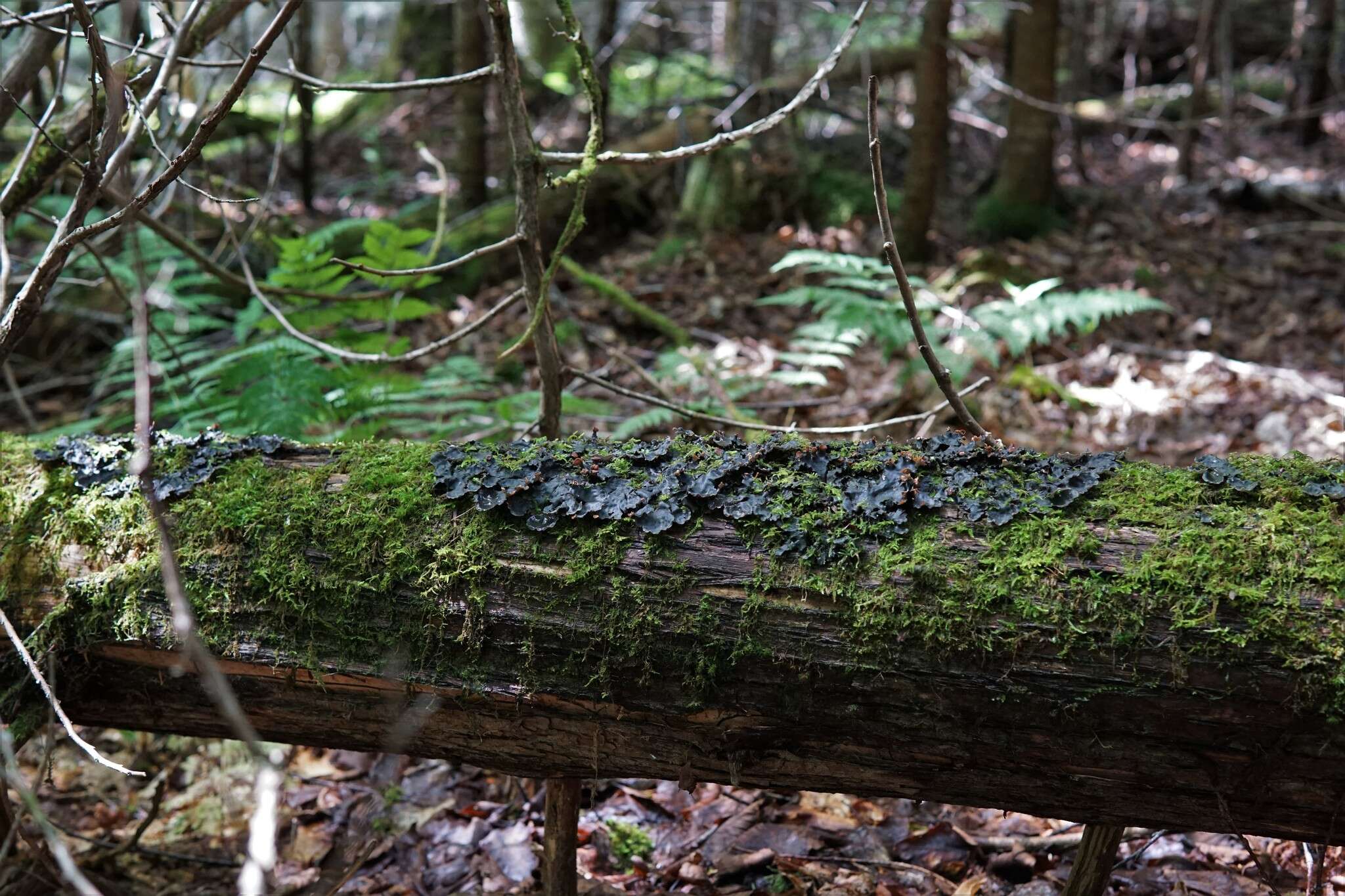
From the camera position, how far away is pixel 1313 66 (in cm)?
1031

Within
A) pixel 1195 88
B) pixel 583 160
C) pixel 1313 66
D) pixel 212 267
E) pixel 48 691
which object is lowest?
pixel 48 691

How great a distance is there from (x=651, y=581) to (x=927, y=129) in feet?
17.7

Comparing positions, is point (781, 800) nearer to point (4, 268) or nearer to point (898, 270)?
point (898, 270)

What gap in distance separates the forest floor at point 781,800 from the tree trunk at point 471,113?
1.72 meters

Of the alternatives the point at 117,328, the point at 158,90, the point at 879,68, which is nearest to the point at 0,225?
the point at 158,90

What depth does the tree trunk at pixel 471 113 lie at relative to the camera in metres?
6.81

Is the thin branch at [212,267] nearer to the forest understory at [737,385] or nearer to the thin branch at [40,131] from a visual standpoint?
the forest understory at [737,385]

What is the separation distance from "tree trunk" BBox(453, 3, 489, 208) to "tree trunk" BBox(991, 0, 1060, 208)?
3.94 m

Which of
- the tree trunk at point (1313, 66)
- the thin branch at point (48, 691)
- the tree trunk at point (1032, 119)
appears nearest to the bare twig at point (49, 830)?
the thin branch at point (48, 691)

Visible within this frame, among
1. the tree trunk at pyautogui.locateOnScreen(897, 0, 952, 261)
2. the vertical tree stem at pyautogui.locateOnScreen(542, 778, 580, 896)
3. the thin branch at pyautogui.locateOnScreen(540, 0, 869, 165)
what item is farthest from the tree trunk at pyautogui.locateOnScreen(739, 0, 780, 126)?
the vertical tree stem at pyautogui.locateOnScreen(542, 778, 580, 896)

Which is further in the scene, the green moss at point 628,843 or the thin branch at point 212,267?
the thin branch at point 212,267

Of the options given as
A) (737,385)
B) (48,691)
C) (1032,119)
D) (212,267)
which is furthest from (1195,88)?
(48,691)

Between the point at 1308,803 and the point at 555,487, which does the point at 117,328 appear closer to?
the point at 555,487

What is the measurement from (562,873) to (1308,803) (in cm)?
168
